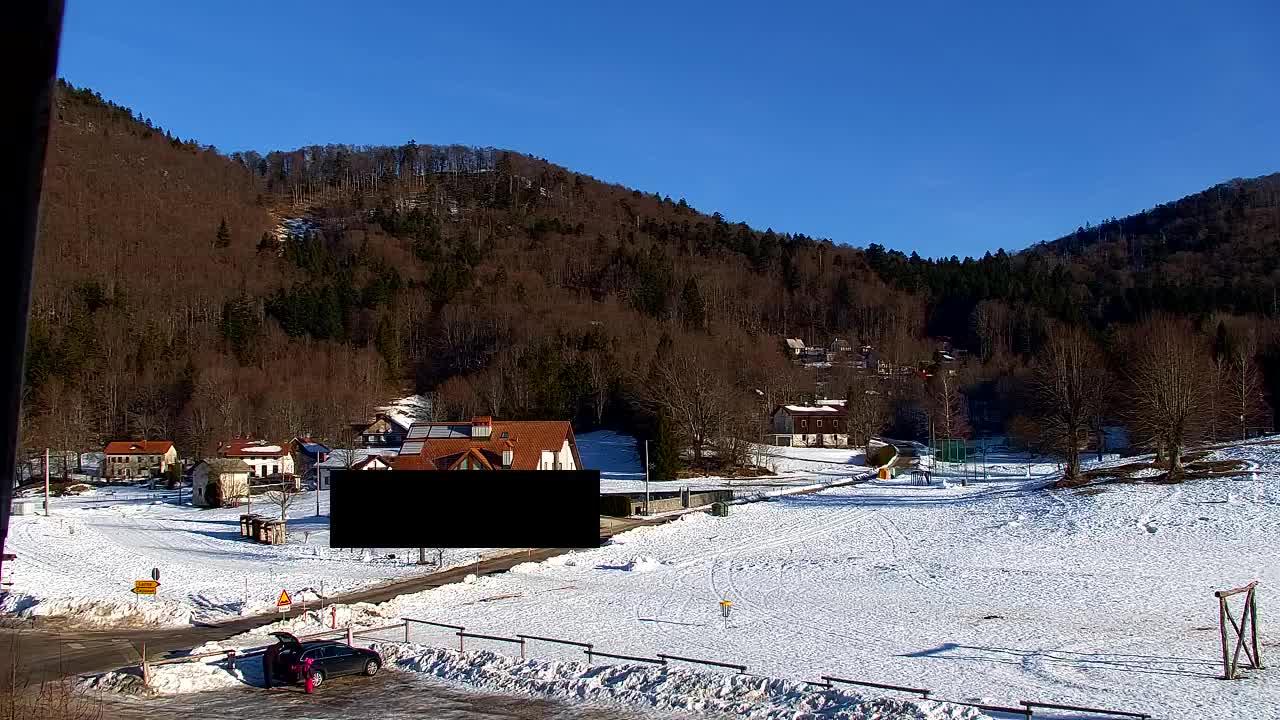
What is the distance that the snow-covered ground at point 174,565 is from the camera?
26328mm

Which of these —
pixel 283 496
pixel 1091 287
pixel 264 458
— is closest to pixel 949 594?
pixel 283 496

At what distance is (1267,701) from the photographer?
16.5m

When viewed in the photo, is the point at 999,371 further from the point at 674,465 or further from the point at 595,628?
the point at 595,628

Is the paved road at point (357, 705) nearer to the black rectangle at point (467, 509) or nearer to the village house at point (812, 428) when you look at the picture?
the black rectangle at point (467, 509)

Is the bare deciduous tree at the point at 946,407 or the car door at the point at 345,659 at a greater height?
the bare deciduous tree at the point at 946,407

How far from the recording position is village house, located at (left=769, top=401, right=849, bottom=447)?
93.4 m

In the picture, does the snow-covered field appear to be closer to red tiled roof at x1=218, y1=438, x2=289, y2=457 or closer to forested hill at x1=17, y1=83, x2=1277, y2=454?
forested hill at x1=17, y1=83, x2=1277, y2=454

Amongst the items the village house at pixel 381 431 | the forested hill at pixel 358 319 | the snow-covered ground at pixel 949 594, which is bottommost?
the snow-covered ground at pixel 949 594

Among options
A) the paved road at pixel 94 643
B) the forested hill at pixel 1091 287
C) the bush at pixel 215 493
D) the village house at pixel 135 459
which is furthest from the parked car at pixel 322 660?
the forested hill at pixel 1091 287

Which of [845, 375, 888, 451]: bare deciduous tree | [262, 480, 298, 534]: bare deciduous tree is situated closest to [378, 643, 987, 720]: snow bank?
A: [262, 480, 298, 534]: bare deciduous tree

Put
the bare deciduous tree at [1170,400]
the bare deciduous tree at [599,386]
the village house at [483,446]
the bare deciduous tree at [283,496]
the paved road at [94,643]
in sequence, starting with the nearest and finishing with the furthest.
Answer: the village house at [483,446], the paved road at [94,643], the bare deciduous tree at [1170,400], the bare deciduous tree at [283,496], the bare deciduous tree at [599,386]

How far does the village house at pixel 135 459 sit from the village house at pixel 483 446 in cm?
7788

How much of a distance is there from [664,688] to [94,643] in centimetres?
1431

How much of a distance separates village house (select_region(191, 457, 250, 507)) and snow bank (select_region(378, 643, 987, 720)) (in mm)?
43433
